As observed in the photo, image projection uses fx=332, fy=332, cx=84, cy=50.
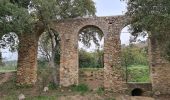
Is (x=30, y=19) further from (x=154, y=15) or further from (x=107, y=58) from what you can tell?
(x=154, y=15)

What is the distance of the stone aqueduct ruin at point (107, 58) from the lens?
21703 mm

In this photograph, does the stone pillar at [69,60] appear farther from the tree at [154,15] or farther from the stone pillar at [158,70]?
the tree at [154,15]

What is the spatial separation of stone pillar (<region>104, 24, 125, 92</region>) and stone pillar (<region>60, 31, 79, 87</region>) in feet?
7.04

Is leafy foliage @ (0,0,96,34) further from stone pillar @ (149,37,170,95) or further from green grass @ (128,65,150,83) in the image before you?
green grass @ (128,65,150,83)

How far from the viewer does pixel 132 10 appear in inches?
715

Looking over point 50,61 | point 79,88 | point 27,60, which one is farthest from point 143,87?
point 27,60

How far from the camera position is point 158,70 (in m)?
21.8

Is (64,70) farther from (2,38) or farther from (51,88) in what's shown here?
(2,38)

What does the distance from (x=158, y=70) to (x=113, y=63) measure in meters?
2.98

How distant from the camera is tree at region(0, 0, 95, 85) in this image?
19.1m

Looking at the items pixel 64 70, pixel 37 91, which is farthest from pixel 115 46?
pixel 37 91

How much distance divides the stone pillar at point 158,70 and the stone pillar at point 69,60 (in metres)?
5.11

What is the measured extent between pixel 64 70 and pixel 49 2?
4.88 metres

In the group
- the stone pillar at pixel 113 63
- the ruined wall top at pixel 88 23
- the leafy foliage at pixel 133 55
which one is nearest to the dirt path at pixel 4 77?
the ruined wall top at pixel 88 23
